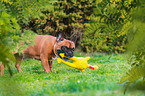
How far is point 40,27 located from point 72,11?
1.59 m

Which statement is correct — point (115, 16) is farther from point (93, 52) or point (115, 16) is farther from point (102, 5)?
point (93, 52)

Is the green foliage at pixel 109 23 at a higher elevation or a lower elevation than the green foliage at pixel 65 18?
higher

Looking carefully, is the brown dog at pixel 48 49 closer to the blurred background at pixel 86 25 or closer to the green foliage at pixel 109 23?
the blurred background at pixel 86 25

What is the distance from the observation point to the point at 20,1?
Answer: 2.79 m

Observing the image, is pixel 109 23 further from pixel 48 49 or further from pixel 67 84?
pixel 48 49

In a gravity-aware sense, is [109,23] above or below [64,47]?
above

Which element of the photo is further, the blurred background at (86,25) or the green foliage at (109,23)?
the green foliage at (109,23)

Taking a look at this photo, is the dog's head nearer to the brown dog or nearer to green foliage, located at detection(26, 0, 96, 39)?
the brown dog

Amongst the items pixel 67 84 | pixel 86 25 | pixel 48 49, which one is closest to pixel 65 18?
pixel 48 49

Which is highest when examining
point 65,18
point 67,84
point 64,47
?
point 65,18

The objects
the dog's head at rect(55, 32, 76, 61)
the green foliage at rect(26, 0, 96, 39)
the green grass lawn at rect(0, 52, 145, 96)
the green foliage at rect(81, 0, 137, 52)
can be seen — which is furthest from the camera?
the green foliage at rect(26, 0, 96, 39)

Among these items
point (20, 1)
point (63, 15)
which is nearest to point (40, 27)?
point (63, 15)

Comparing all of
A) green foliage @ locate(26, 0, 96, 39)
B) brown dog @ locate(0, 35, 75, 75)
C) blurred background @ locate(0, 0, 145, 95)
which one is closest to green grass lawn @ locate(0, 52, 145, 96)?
blurred background @ locate(0, 0, 145, 95)

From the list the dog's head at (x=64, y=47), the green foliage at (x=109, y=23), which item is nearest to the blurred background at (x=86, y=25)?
the green foliage at (x=109, y=23)
